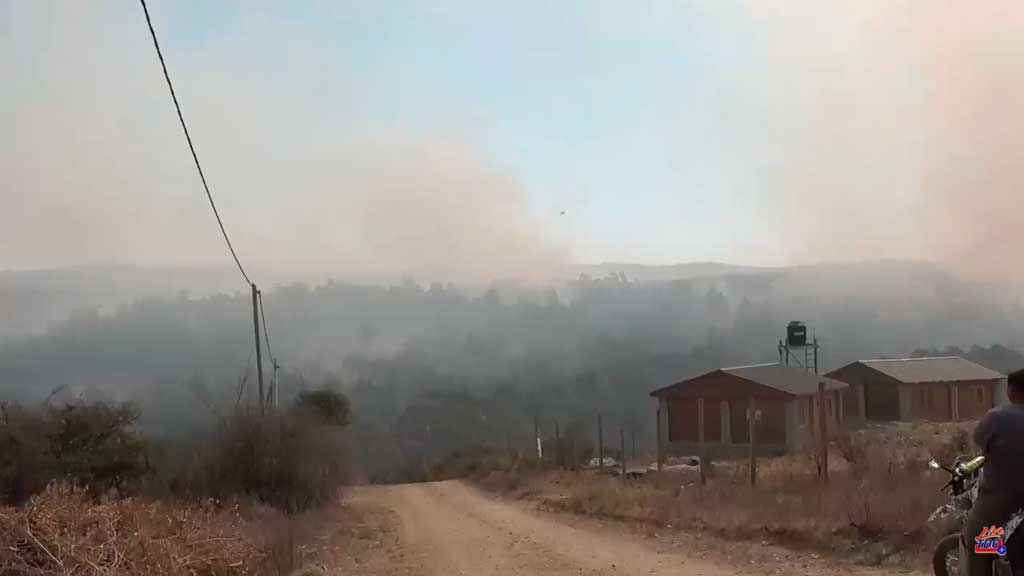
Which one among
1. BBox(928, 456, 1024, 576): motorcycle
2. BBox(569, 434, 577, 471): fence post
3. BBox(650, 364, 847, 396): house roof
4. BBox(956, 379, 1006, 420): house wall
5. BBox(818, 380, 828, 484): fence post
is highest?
BBox(928, 456, 1024, 576): motorcycle

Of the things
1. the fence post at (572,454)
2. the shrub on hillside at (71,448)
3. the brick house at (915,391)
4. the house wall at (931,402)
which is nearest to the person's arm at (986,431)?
the shrub on hillside at (71,448)

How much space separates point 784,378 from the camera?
4772 centimetres

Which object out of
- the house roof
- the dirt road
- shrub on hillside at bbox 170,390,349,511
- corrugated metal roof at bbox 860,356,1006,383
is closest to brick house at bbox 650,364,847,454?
the house roof

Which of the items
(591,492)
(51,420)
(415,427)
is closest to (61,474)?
(51,420)

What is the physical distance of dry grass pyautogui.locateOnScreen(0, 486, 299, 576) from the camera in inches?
391

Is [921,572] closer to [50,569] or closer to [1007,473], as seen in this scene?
[1007,473]

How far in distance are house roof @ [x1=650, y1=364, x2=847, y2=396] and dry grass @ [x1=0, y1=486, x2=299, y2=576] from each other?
35.1m

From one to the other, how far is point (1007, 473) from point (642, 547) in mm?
9371

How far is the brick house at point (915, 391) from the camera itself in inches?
2117

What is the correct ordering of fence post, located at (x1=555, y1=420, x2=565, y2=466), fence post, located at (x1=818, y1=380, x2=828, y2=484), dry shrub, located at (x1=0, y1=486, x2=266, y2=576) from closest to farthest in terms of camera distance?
1. dry shrub, located at (x1=0, y1=486, x2=266, y2=576)
2. fence post, located at (x1=818, y1=380, x2=828, y2=484)
3. fence post, located at (x1=555, y1=420, x2=565, y2=466)

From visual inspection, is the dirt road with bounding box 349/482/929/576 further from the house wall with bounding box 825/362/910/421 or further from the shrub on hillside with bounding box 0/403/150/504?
the house wall with bounding box 825/362/910/421

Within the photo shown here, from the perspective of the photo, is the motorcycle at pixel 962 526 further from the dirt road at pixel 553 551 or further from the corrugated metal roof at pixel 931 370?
the corrugated metal roof at pixel 931 370

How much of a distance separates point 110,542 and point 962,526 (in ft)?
28.6

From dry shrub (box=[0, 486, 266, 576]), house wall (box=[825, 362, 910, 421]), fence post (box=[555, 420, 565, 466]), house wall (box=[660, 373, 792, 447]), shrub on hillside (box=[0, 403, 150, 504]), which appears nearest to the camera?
dry shrub (box=[0, 486, 266, 576])
